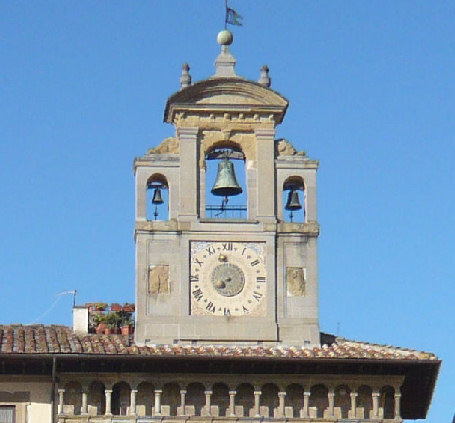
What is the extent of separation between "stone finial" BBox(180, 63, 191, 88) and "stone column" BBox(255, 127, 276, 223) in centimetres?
196

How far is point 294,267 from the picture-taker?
52.0m

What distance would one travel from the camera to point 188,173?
172 feet

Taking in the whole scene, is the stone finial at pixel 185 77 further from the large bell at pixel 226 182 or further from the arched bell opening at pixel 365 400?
the arched bell opening at pixel 365 400

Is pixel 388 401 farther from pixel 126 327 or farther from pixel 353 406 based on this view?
pixel 126 327

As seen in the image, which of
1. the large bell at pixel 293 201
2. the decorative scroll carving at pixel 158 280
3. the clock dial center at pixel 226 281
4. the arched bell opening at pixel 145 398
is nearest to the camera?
the arched bell opening at pixel 145 398

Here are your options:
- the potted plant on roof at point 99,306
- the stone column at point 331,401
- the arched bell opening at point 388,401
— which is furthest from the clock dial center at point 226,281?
the arched bell opening at point 388,401

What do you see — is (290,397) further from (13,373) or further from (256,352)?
(13,373)

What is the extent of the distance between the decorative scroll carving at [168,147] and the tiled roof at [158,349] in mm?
4357

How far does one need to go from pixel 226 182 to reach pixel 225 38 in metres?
3.47

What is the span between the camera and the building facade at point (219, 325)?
5000cm

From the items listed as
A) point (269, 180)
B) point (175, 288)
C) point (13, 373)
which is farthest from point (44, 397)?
point (269, 180)

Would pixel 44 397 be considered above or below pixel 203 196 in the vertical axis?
below

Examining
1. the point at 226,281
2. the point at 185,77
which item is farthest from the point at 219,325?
the point at 185,77

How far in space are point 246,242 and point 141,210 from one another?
2.47 m
